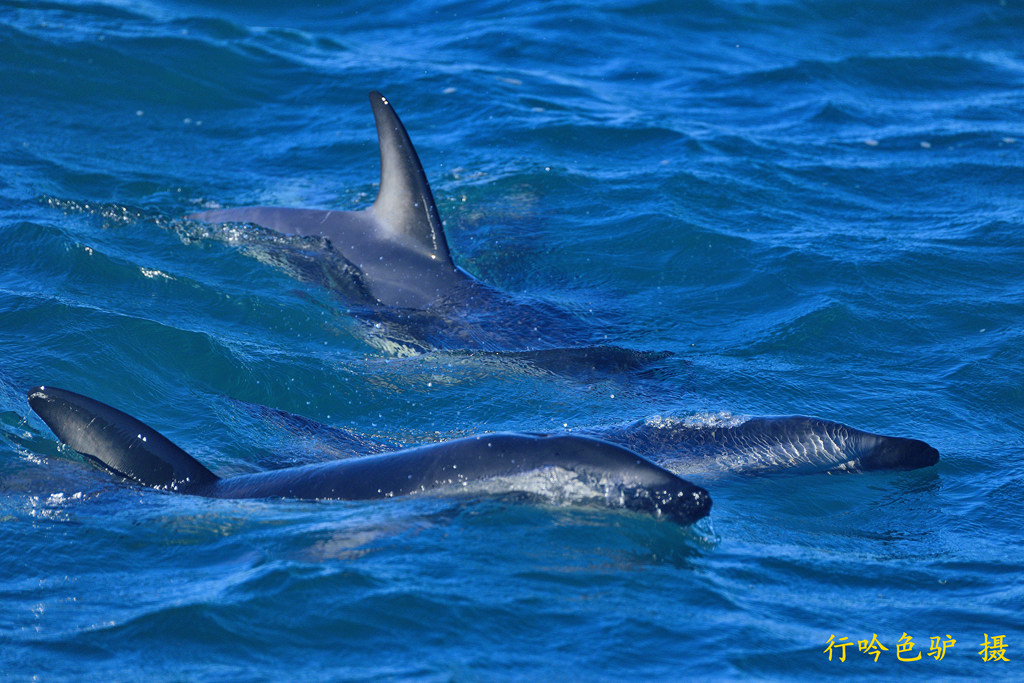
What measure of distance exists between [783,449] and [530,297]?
12.3ft

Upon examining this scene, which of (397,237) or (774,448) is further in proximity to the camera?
(397,237)

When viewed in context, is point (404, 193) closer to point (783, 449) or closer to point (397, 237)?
point (397, 237)

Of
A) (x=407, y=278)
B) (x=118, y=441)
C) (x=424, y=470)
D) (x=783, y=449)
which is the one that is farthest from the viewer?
(x=407, y=278)

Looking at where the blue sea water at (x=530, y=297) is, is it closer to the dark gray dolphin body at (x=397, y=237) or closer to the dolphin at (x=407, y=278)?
the dolphin at (x=407, y=278)

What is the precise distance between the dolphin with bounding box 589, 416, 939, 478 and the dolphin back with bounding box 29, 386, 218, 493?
2.43 meters

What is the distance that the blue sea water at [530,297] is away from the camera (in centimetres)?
505

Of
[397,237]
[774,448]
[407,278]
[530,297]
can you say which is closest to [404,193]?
[397,237]

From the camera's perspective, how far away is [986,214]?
11758 millimetres

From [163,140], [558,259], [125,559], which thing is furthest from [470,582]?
[163,140]

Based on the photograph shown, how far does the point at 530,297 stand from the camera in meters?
10.0

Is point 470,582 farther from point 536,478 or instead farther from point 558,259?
point 558,259

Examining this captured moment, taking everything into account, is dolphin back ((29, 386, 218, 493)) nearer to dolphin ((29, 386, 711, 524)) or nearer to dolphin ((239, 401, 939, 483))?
dolphin ((29, 386, 711, 524))

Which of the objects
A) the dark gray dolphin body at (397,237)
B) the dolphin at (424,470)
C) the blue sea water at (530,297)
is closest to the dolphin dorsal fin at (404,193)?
the dark gray dolphin body at (397,237)

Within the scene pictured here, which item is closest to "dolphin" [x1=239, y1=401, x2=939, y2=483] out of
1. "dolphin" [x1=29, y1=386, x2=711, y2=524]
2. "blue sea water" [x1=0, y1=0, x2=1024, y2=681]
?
"blue sea water" [x1=0, y1=0, x2=1024, y2=681]
